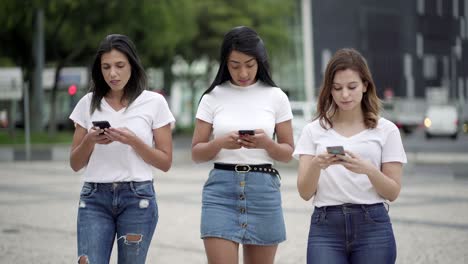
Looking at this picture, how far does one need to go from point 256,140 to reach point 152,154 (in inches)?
20.3

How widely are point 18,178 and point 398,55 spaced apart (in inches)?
2731

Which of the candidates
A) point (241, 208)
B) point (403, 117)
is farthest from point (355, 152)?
point (403, 117)

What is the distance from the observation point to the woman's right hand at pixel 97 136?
516 cm

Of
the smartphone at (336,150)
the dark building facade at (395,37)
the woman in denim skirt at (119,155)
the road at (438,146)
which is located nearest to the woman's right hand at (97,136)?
the woman in denim skirt at (119,155)

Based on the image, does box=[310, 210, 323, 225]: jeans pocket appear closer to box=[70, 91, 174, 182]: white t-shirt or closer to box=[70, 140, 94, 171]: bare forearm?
box=[70, 91, 174, 182]: white t-shirt

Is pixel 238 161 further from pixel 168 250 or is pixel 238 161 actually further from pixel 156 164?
pixel 168 250

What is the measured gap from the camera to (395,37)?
8762 cm

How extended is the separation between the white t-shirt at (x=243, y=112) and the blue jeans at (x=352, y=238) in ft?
2.42

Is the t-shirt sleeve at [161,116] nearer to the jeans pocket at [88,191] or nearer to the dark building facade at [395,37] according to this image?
the jeans pocket at [88,191]

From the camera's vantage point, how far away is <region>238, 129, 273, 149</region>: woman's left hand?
528cm

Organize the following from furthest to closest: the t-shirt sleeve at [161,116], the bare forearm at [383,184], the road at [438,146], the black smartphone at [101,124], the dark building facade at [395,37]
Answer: the dark building facade at [395,37], the road at [438,146], the t-shirt sleeve at [161,116], the black smartphone at [101,124], the bare forearm at [383,184]

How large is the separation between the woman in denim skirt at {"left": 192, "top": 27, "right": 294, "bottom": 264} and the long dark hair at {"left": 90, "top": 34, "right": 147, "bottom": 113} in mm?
352

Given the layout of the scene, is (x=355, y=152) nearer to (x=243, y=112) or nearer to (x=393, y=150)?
(x=393, y=150)

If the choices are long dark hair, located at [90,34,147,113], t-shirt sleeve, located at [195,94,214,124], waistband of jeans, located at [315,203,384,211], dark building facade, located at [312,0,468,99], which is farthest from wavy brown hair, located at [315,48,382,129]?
dark building facade, located at [312,0,468,99]
